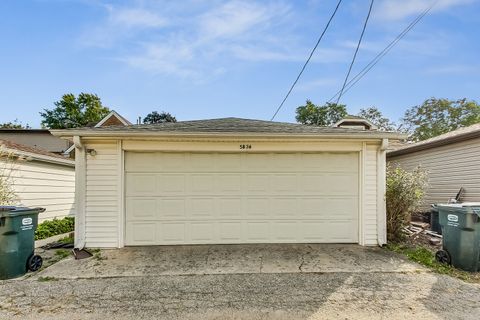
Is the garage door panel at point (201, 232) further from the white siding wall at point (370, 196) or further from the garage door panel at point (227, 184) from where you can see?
the white siding wall at point (370, 196)

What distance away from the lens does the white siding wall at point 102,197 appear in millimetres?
5980

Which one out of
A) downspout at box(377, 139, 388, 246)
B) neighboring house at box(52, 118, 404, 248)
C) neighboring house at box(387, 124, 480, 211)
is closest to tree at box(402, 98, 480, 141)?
neighboring house at box(387, 124, 480, 211)

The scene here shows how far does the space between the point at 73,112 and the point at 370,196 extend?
3583 cm

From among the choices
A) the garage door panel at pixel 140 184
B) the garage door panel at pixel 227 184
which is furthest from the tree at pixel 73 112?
the garage door panel at pixel 227 184

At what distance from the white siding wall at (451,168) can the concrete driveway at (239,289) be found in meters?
4.72

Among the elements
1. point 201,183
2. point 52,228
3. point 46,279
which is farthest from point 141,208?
point 52,228

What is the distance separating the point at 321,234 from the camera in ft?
20.7

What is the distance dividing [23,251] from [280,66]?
1111cm

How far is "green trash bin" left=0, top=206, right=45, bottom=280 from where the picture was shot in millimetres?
4334

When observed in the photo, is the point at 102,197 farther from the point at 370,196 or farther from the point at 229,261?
the point at 370,196

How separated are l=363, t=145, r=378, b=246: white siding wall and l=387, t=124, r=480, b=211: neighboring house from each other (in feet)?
12.1

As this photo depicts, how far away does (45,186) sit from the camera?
895 cm

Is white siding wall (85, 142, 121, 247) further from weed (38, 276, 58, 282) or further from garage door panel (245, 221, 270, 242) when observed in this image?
garage door panel (245, 221, 270, 242)

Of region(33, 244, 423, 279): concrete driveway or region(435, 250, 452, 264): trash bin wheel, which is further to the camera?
region(435, 250, 452, 264): trash bin wheel
